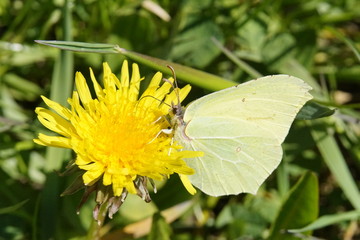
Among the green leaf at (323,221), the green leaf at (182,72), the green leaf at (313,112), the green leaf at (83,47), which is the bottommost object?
the green leaf at (323,221)

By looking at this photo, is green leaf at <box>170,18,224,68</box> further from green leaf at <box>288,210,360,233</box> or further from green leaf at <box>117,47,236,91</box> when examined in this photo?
green leaf at <box>288,210,360,233</box>

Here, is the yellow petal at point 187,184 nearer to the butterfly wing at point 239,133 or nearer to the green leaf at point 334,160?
the butterfly wing at point 239,133

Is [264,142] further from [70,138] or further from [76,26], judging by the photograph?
[76,26]

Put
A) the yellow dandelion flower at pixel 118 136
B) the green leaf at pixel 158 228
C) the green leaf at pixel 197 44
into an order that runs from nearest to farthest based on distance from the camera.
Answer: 1. the yellow dandelion flower at pixel 118 136
2. the green leaf at pixel 158 228
3. the green leaf at pixel 197 44

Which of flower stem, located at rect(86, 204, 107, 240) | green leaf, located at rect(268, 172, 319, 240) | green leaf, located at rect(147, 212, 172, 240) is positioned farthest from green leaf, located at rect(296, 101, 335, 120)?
flower stem, located at rect(86, 204, 107, 240)

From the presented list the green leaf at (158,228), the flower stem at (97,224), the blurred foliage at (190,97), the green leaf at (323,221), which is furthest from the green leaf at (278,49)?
the flower stem at (97,224)

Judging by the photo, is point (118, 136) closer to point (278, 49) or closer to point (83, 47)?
point (83, 47)

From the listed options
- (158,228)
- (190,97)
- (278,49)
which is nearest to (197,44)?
(190,97)
